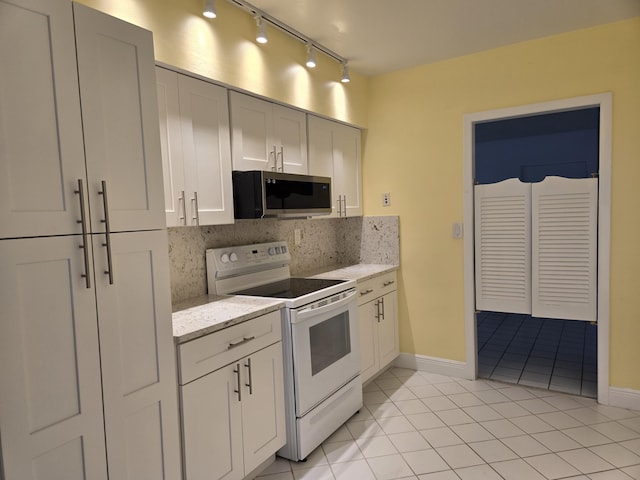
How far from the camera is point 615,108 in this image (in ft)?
9.36

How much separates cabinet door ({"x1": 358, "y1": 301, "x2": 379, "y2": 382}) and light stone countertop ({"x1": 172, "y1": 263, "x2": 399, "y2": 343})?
3.43ft

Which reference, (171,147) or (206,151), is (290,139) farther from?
(171,147)

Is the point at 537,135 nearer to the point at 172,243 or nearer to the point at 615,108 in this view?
the point at 615,108

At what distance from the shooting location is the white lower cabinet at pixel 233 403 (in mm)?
1793

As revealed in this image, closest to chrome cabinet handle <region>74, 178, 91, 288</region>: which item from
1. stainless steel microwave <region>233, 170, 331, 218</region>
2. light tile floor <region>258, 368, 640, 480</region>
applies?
stainless steel microwave <region>233, 170, 331, 218</region>

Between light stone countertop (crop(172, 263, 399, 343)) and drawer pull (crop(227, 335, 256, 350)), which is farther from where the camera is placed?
drawer pull (crop(227, 335, 256, 350))

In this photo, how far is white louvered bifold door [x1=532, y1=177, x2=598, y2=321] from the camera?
9.92 feet

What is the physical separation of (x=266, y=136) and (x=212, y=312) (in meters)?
1.19

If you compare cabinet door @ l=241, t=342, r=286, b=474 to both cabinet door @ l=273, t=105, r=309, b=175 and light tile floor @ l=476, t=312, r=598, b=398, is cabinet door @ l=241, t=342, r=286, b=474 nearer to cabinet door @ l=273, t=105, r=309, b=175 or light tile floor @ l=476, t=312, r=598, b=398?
cabinet door @ l=273, t=105, r=309, b=175

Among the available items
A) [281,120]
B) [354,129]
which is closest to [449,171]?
[354,129]

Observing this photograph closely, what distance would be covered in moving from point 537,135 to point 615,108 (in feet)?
12.4

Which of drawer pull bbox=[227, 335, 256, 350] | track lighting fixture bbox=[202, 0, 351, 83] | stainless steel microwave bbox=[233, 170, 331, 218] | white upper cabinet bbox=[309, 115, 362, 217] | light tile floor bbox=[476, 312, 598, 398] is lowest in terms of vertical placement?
light tile floor bbox=[476, 312, 598, 398]

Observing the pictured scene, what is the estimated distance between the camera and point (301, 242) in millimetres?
3545

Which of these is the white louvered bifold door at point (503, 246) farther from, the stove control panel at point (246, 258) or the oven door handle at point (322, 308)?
the stove control panel at point (246, 258)
